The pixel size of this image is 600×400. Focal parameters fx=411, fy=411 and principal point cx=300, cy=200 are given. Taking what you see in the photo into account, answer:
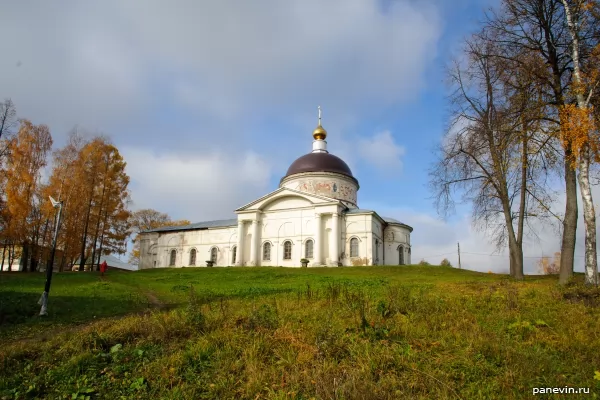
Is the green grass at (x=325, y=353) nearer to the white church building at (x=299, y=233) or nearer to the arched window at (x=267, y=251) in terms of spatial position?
the white church building at (x=299, y=233)

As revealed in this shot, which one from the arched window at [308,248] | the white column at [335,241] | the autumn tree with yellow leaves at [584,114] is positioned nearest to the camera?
the autumn tree with yellow leaves at [584,114]

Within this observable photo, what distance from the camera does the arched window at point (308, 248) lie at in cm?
3650

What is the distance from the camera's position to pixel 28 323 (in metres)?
10.5

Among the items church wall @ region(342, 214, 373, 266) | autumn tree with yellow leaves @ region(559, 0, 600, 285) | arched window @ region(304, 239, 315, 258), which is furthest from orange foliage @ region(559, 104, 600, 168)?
arched window @ region(304, 239, 315, 258)

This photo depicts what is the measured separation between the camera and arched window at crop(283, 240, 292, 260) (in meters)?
37.3

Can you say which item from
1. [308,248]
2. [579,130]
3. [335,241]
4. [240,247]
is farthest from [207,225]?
[579,130]

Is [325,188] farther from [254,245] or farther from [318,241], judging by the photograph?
[254,245]

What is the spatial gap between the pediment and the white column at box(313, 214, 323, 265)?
5.53ft

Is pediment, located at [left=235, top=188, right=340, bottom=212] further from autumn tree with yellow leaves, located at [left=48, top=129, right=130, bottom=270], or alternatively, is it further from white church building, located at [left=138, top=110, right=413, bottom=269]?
autumn tree with yellow leaves, located at [left=48, top=129, right=130, bottom=270]

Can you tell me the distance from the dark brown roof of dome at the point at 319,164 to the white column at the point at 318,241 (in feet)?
Result: 23.3

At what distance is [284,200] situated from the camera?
38.5 meters

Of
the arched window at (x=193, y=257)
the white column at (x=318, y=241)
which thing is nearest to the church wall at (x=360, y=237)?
the white column at (x=318, y=241)

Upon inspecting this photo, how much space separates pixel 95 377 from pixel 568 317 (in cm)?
899

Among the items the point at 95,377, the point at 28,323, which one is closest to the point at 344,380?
the point at 95,377
